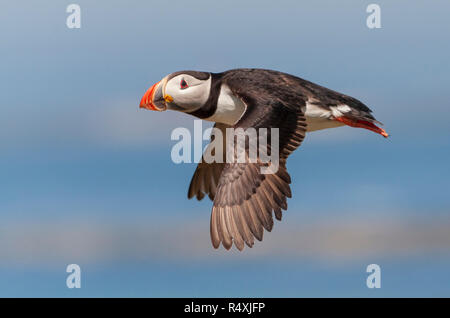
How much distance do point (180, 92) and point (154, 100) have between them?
389mm

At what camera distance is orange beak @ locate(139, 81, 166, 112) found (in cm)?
1099

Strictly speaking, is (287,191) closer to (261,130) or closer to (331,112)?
(261,130)

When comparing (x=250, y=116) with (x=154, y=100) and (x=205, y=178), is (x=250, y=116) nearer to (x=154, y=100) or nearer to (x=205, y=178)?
(x=154, y=100)

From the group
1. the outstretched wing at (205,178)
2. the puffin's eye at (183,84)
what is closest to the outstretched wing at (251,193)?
the puffin's eye at (183,84)

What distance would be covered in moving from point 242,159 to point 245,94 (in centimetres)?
129

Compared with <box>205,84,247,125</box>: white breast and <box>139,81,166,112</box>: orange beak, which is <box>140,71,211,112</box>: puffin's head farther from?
<box>205,84,247,125</box>: white breast

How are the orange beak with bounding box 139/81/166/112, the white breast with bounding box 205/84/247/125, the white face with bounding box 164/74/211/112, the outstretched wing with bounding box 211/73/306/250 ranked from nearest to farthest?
the outstretched wing with bounding box 211/73/306/250
the white breast with bounding box 205/84/247/125
the white face with bounding box 164/74/211/112
the orange beak with bounding box 139/81/166/112

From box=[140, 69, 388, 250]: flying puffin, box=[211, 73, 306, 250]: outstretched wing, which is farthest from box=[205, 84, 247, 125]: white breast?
box=[211, 73, 306, 250]: outstretched wing

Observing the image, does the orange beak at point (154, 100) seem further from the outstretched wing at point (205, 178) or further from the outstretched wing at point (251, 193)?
the outstretched wing at point (251, 193)

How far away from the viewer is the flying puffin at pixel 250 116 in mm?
8961

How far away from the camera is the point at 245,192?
29.6 feet

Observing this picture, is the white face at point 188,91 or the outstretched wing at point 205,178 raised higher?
the white face at point 188,91

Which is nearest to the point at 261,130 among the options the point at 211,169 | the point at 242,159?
the point at 242,159

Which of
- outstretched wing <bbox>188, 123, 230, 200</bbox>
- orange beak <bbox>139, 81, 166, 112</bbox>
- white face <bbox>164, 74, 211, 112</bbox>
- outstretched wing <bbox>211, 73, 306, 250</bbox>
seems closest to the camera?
outstretched wing <bbox>211, 73, 306, 250</bbox>
